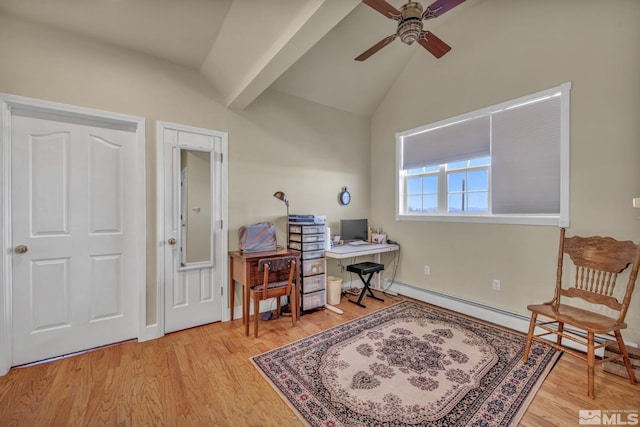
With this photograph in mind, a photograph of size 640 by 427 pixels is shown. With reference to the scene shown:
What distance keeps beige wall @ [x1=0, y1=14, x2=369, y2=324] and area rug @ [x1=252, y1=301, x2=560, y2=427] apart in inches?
59.2

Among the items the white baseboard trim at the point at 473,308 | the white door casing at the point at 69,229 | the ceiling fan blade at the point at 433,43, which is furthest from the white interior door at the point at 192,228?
the white baseboard trim at the point at 473,308

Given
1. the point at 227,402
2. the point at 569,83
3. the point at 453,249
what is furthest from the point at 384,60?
the point at 227,402

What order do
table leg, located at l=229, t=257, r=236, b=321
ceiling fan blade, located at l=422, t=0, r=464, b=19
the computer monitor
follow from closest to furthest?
1. ceiling fan blade, located at l=422, t=0, r=464, b=19
2. table leg, located at l=229, t=257, r=236, b=321
3. the computer monitor

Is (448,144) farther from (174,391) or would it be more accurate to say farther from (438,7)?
(174,391)

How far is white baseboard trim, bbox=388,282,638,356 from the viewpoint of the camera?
2.70 meters

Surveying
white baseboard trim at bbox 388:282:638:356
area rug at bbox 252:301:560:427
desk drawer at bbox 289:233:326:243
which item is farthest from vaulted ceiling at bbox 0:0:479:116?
white baseboard trim at bbox 388:282:638:356

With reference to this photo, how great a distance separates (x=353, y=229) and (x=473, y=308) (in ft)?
5.80

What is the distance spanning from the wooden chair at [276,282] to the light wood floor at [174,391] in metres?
0.40

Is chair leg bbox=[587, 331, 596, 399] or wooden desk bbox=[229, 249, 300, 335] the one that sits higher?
wooden desk bbox=[229, 249, 300, 335]

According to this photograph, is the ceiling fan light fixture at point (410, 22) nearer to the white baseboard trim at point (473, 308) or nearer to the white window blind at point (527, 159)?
the white window blind at point (527, 159)

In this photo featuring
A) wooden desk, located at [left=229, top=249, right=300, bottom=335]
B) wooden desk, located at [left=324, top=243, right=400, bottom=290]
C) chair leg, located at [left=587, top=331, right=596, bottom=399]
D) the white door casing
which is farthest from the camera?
wooden desk, located at [left=324, top=243, right=400, bottom=290]

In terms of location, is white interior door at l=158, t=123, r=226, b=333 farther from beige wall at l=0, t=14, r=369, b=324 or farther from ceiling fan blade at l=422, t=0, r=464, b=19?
ceiling fan blade at l=422, t=0, r=464, b=19

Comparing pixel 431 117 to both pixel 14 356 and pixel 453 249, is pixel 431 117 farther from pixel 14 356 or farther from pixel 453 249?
pixel 14 356

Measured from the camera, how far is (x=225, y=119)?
9.86ft
